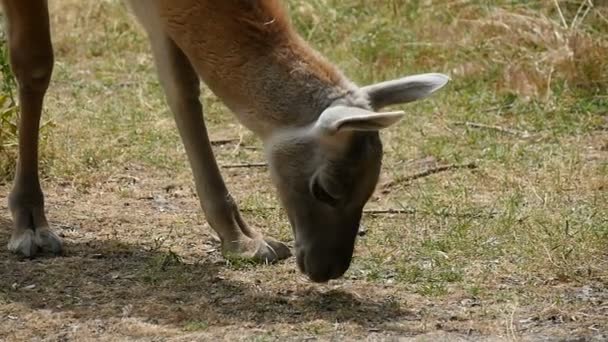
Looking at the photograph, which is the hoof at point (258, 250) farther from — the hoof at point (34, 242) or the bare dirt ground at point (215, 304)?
the hoof at point (34, 242)

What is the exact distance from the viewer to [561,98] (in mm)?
9750

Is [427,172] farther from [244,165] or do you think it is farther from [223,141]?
[223,141]

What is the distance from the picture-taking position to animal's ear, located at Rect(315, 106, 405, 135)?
5.52m

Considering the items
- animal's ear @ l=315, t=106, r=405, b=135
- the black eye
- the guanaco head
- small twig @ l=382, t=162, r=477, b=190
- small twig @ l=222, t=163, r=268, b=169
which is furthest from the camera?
small twig @ l=222, t=163, r=268, b=169

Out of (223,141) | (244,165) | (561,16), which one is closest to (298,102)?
(244,165)

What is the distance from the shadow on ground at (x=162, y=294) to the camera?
585 centimetres

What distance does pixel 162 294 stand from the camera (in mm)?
6125

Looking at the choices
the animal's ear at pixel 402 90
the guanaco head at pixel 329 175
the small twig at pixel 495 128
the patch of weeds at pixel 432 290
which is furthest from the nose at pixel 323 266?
the small twig at pixel 495 128

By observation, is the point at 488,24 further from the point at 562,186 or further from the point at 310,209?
the point at 310,209

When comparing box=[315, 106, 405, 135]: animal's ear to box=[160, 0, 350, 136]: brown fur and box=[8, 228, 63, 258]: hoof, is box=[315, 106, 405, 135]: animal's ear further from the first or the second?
box=[8, 228, 63, 258]: hoof

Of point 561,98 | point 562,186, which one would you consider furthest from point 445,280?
point 561,98

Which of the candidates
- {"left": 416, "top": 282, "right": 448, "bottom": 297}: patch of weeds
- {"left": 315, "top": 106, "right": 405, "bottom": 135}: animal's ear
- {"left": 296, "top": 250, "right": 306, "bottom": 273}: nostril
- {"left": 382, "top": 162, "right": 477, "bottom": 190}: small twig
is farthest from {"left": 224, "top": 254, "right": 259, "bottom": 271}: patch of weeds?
{"left": 382, "top": 162, "right": 477, "bottom": 190}: small twig

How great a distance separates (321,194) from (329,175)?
0.15 m

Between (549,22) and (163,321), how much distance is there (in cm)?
557
